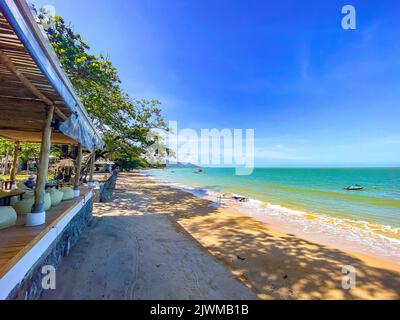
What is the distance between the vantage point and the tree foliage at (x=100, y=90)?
9.31 metres

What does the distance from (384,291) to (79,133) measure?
264 inches

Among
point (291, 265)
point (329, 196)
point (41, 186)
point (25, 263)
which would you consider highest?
point (41, 186)

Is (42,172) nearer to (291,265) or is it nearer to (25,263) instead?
(25,263)

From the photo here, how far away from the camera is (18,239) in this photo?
2381 millimetres

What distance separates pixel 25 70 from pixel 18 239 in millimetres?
2129


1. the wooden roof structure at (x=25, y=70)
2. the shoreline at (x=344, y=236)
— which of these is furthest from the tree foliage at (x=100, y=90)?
the shoreline at (x=344, y=236)

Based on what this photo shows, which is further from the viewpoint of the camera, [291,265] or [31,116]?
[291,265]

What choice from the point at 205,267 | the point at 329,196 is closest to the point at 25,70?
the point at 205,267

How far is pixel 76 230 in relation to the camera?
14.4ft

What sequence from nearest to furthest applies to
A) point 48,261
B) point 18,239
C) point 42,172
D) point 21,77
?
point 21,77, point 18,239, point 48,261, point 42,172

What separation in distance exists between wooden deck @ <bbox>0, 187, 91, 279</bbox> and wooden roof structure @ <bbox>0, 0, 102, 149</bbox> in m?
1.84

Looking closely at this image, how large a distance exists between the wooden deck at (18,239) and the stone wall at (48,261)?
0.29 m

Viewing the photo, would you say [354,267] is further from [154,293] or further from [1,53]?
[1,53]

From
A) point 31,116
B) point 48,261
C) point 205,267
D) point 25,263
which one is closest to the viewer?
point 25,263
